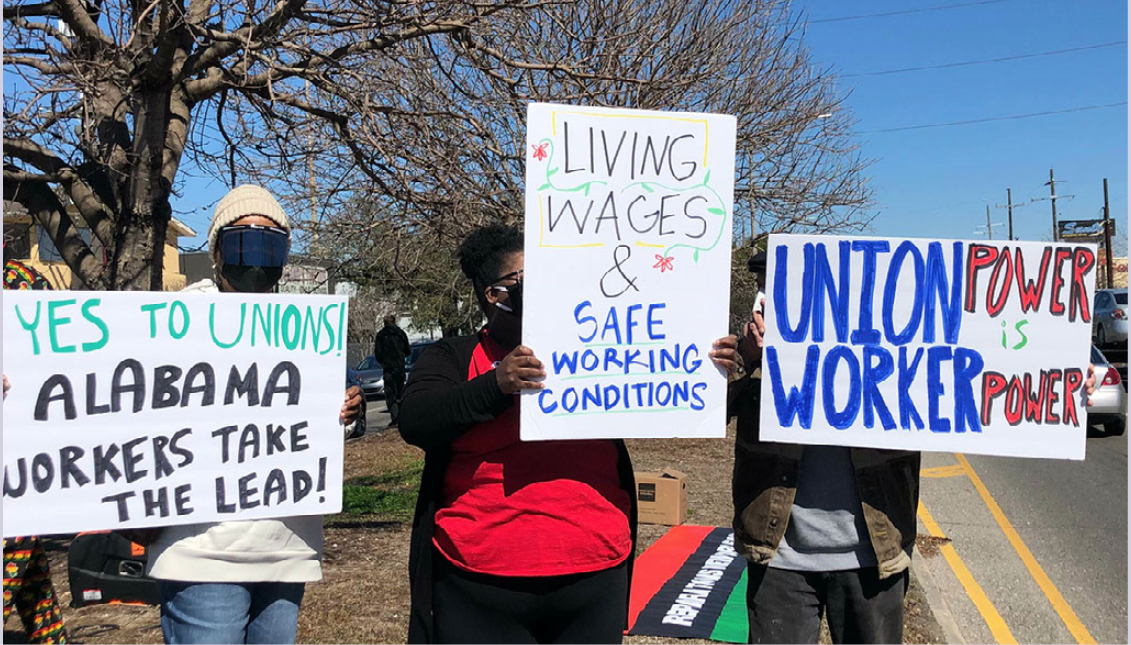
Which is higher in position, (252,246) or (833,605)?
(252,246)

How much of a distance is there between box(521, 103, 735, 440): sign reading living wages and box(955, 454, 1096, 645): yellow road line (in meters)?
3.33

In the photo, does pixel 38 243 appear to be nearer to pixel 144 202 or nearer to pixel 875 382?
pixel 144 202

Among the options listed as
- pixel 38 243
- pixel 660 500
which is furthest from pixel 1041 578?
pixel 38 243

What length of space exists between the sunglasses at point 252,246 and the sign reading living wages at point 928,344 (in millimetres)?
1448

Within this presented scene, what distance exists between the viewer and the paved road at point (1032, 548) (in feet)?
15.3

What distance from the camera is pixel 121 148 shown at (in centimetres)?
548

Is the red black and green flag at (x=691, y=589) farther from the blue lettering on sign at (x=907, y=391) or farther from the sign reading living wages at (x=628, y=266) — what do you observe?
the sign reading living wages at (x=628, y=266)

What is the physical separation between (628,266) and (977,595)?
3904mm

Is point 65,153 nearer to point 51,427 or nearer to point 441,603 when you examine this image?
point 51,427

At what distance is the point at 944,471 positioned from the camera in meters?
9.34

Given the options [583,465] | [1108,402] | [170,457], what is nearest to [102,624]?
[170,457]

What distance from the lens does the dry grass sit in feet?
14.0

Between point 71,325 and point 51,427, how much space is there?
0.27 metres

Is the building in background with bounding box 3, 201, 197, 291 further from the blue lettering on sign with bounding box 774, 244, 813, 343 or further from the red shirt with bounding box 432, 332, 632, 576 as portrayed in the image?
the blue lettering on sign with bounding box 774, 244, 813, 343
